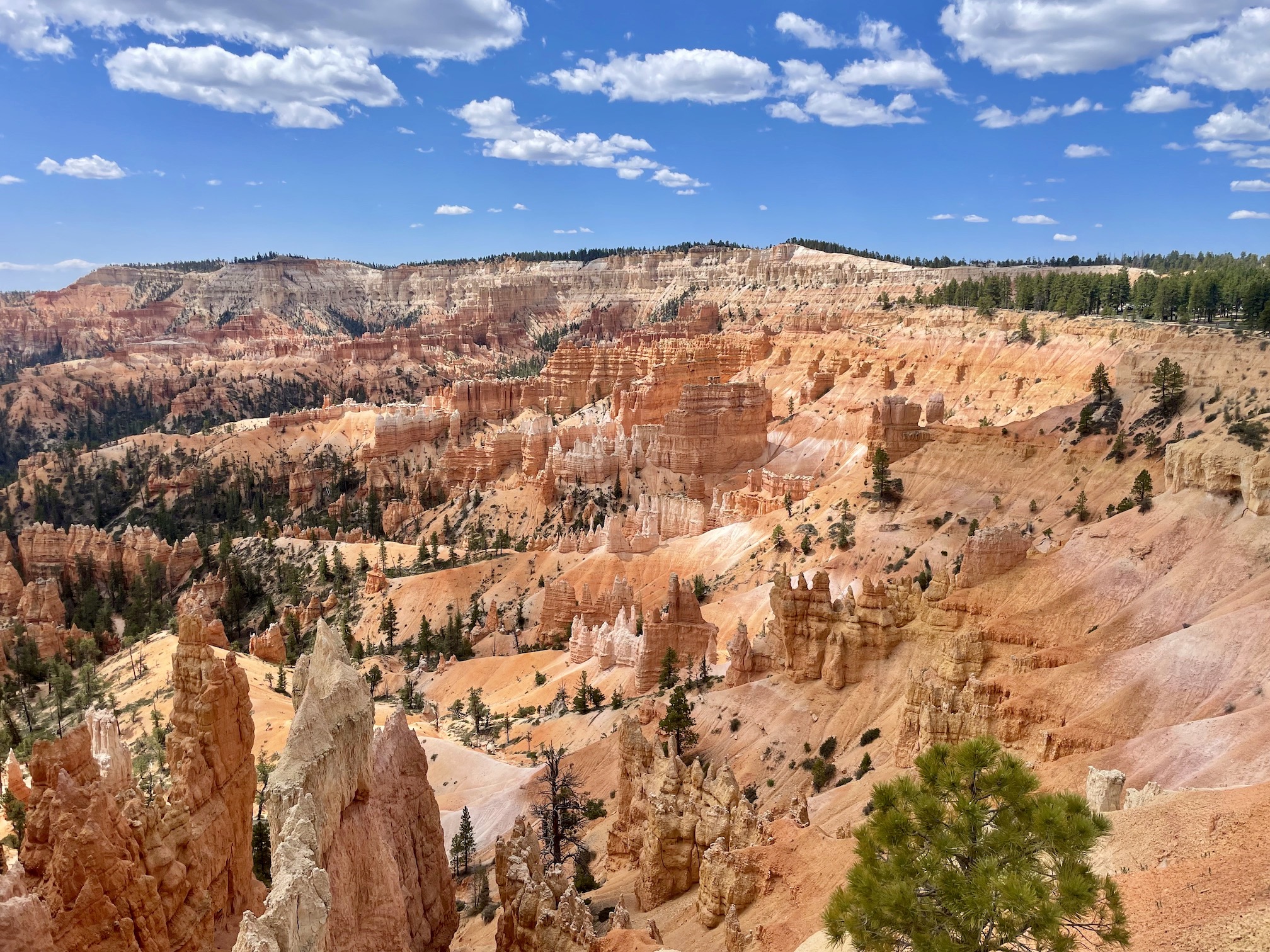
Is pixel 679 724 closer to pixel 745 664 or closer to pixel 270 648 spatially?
pixel 745 664

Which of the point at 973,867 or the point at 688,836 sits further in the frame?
the point at 688,836

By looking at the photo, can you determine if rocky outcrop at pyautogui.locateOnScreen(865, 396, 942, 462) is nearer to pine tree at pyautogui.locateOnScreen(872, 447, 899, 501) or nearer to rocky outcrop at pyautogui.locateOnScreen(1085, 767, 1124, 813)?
pine tree at pyautogui.locateOnScreen(872, 447, 899, 501)

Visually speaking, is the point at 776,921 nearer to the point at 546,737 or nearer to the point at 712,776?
the point at 712,776

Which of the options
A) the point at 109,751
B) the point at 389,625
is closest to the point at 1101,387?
the point at 389,625

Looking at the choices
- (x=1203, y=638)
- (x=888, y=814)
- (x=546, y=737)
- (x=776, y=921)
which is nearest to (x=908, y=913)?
(x=888, y=814)

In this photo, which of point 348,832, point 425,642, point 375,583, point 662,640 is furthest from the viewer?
point 375,583
